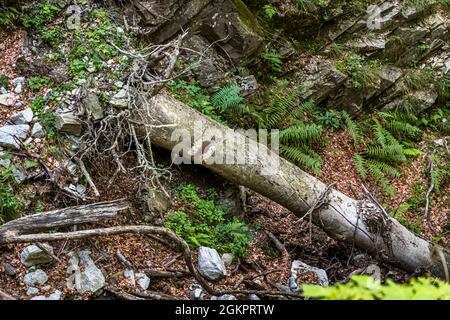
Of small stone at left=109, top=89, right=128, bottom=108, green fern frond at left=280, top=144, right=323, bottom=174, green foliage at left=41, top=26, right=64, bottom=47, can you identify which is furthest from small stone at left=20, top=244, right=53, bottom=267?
green fern frond at left=280, top=144, right=323, bottom=174

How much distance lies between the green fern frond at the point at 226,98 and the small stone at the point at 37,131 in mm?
2619

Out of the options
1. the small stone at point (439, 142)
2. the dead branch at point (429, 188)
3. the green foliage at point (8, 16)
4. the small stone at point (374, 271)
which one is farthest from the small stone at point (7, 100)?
the small stone at point (439, 142)

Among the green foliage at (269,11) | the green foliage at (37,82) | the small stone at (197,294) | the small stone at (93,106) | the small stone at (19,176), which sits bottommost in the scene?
the small stone at (197,294)

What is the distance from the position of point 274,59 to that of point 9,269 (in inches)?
210

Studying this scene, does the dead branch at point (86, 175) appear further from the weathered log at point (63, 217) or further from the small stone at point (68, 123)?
the weathered log at point (63, 217)

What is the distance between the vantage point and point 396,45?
29.8ft

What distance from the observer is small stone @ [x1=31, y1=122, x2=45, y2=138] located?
5.32 m

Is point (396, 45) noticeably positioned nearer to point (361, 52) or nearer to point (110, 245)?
point (361, 52)

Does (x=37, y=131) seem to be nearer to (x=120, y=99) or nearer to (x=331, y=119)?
(x=120, y=99)

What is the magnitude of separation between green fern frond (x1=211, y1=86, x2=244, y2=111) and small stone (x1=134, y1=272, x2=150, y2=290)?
2.94 meters

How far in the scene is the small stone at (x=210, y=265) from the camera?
530cm

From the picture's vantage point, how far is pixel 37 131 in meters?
5.33
